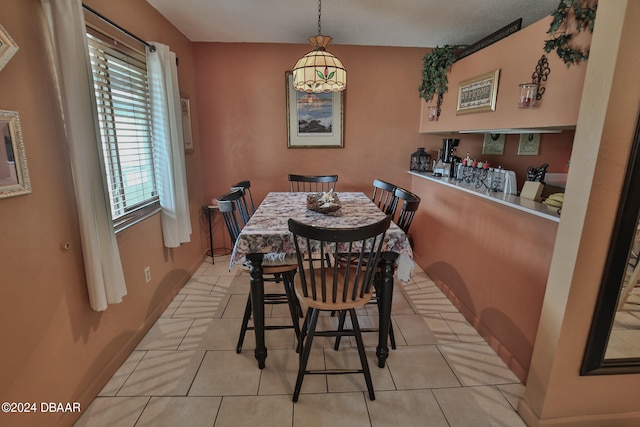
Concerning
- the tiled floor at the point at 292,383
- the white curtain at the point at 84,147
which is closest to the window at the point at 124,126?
the white curtain at the point at 84,147

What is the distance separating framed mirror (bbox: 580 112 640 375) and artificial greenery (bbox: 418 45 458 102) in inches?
79.1

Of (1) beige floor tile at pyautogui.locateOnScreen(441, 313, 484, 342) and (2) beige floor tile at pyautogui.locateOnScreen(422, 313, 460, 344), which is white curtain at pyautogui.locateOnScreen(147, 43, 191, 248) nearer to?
(2) beige floor tile at pyautogui.locateOnScreen(422, 313, 460, 344)

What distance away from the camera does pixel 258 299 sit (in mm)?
1809

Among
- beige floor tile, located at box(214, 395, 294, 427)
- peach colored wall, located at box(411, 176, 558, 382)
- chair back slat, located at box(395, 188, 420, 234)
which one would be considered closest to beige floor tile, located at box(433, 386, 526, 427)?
peach colored wall, located at box(411, 176, 558, 382)

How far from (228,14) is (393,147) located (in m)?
2.13

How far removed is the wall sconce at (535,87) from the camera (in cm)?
177

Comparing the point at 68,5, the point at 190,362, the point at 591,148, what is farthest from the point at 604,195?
the point at 68,5

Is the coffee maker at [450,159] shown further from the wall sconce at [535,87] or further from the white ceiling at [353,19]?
the wall sconce at [535,87]

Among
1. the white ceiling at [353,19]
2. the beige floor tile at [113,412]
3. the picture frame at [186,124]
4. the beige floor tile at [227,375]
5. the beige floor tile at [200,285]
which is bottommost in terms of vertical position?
the beige floor tile at [113,412]

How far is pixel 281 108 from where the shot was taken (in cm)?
346

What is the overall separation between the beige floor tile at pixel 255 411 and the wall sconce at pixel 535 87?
2.21 m

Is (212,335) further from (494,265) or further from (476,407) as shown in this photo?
(494,265)

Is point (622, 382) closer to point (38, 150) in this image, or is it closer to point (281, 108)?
point (38, 150)

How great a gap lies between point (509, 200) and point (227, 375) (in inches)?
80.5
